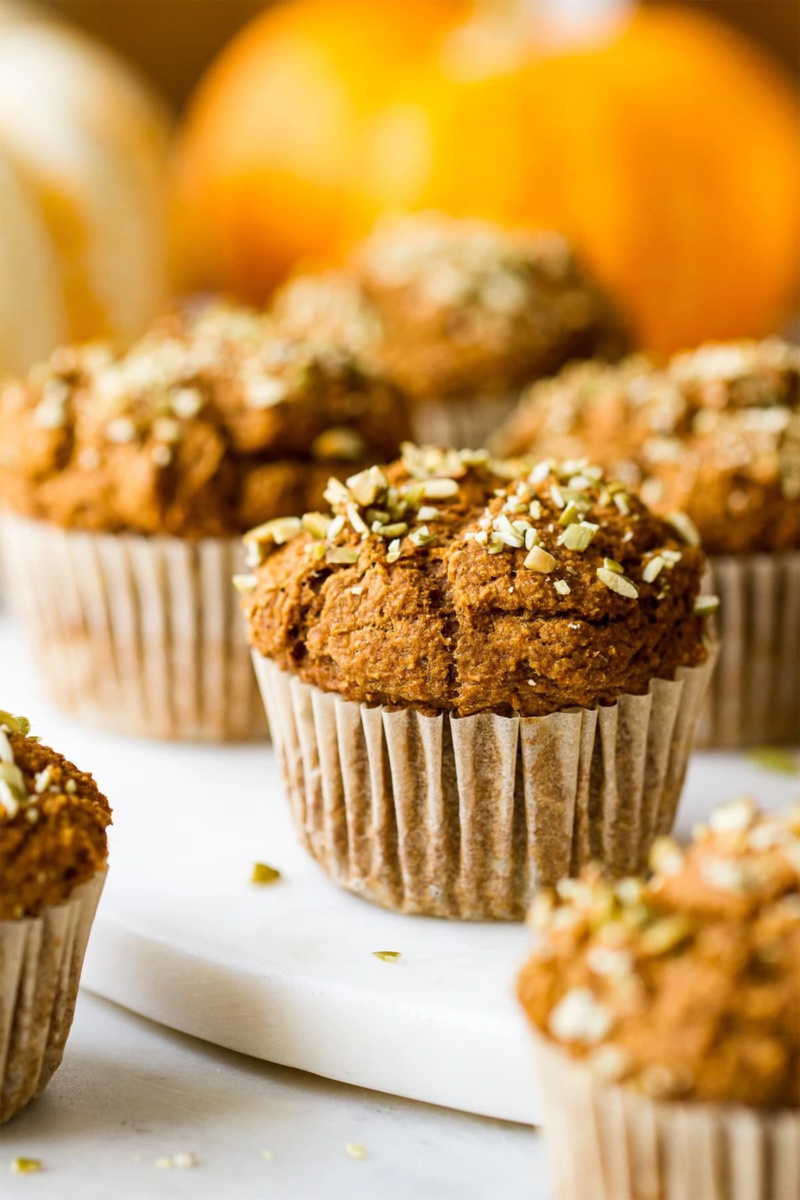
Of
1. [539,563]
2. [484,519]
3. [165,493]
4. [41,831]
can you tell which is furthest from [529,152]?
[41,831]

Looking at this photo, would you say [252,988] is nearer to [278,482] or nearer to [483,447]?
[278,482]

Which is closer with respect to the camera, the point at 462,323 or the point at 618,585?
the point at 618,585

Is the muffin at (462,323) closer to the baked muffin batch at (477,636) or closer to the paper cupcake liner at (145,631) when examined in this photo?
the baked muffin batch at (477,636)

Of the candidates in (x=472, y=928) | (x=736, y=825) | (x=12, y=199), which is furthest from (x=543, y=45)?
(x=736, y=825)

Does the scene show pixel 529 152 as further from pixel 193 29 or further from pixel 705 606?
pixel 705 606

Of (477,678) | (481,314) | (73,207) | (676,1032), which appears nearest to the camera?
(676,1032)
